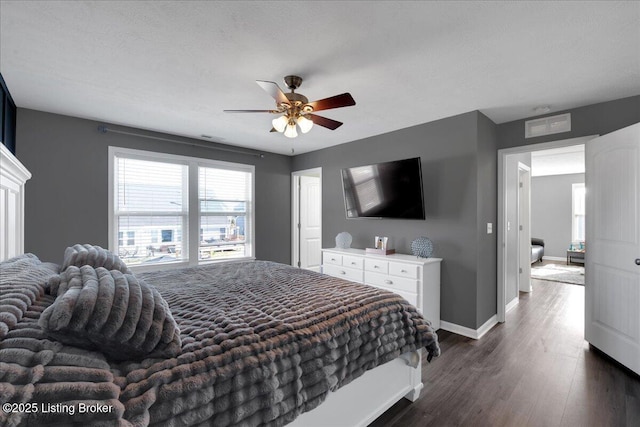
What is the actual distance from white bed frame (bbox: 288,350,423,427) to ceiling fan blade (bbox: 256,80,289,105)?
1903 mm

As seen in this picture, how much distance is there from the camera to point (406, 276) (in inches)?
126

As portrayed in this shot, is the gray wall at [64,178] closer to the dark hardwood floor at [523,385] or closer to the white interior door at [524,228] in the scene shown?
the dark hardwood floor at [523,385]

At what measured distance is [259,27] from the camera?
5.69 ft

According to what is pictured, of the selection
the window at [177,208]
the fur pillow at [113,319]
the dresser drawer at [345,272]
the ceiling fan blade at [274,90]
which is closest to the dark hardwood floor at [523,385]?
the dresser drawer at [345,272]

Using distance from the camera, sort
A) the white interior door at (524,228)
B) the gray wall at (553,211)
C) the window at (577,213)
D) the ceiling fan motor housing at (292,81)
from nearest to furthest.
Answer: the ceiling fan motor housing at (292,81) < the white interior door at (524,228) < the window at (577,213) < the gray wall at (553,211)

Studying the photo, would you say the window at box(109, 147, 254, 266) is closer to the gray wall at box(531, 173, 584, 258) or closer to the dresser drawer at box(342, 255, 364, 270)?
the dresser drawer at box(342, 255, 364, 270)

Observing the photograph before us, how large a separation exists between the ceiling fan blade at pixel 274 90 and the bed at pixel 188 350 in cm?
136

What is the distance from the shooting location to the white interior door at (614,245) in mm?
2291

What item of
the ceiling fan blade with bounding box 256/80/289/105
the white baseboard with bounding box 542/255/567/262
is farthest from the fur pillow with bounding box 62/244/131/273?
the white baseboard with bounding box 542/255/567/262

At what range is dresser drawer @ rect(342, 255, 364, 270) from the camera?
3732mm

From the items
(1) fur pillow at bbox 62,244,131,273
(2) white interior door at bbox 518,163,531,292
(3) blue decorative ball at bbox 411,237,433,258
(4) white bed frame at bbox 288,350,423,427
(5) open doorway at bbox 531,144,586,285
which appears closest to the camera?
(4) white bed frame at bbox 288,350,423,427

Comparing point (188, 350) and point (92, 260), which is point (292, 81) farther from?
point (188, 350)

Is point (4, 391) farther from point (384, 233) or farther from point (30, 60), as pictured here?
point (384, 233)

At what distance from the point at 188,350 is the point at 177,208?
3584 mm
